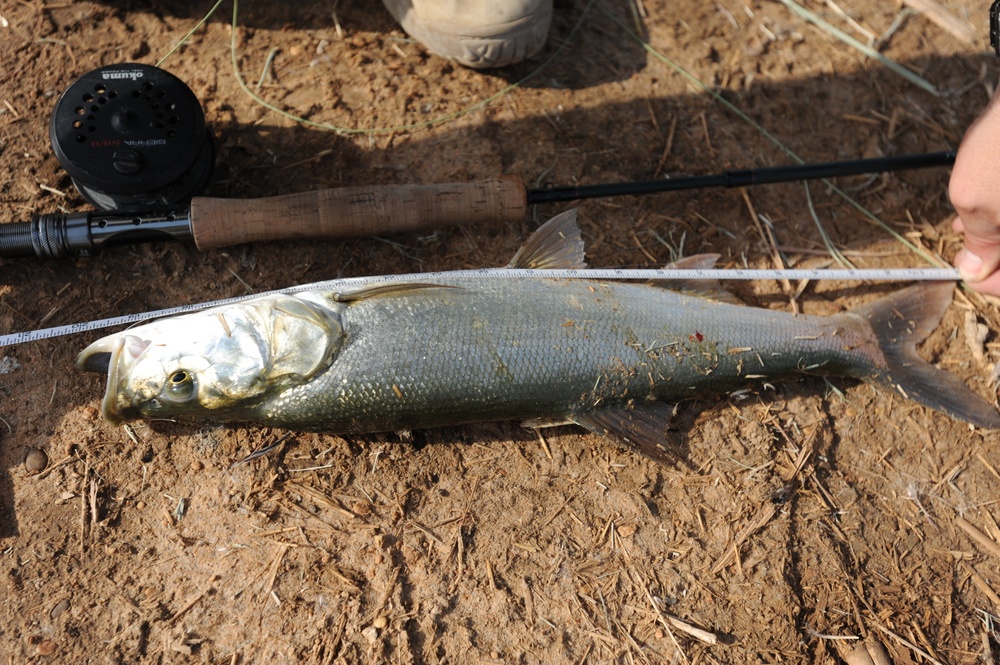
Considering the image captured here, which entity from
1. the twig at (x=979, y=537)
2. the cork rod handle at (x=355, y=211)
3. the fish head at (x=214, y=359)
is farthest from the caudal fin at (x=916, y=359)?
the fish head at (x=214, y=359)

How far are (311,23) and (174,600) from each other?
3.68 meters

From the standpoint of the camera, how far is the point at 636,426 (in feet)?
11.7

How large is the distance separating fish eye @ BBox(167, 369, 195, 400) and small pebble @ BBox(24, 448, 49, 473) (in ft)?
3.21

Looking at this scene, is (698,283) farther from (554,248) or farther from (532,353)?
(532,353)

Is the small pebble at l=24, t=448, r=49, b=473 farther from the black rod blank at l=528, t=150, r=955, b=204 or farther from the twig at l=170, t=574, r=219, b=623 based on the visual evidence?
the black rod blank at l=528, t=150, r=955, b=204

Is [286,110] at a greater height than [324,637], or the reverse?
[286,110]

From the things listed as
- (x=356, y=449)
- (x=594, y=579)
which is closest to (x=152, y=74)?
(x=356, y=449)

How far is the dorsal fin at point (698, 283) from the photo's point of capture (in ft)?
12.8

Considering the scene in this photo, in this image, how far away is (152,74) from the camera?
3699mm

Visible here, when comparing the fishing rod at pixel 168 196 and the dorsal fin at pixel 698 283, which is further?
the dorsal fin at pixel 698 283

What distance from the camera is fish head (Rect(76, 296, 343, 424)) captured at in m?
3.21

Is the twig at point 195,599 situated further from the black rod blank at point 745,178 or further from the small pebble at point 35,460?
the black rod blank at point 745,178

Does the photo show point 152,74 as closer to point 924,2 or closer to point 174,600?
point 174,600

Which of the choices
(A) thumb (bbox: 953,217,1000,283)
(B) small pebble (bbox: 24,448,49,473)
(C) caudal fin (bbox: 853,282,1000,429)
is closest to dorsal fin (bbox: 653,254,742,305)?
(C) caudal fin (bbox: 853,282,1000,429)
